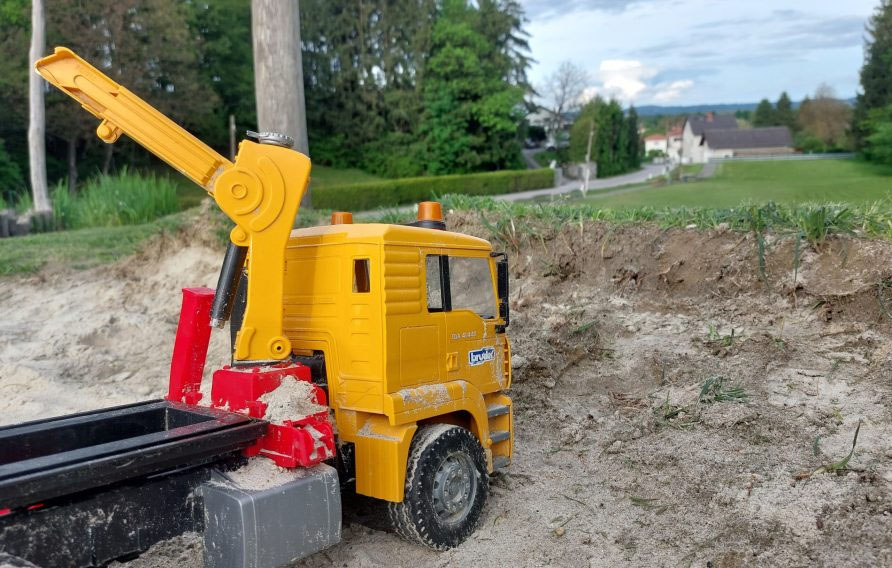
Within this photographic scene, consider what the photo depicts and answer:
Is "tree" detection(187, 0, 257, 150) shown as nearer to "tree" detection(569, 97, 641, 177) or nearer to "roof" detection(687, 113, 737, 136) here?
"tree" detection(569, 97, 641, 177)

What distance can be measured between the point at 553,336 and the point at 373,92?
1534 inches

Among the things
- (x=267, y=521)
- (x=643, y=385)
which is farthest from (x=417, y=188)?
(x=267, y=521)

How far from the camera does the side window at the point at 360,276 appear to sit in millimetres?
4719

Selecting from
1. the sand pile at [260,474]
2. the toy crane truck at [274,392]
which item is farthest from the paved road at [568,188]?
the sand pile at [260,474]

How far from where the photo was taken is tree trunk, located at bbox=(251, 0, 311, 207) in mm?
11672

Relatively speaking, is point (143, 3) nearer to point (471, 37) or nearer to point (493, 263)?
point (471, 37)

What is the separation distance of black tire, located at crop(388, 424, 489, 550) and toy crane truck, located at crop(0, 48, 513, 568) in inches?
0.5

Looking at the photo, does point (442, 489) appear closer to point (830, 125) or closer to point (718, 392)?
point (718, 392)

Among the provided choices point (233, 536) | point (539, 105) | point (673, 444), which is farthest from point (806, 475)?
point (539, 105)

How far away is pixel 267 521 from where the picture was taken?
13.0ft

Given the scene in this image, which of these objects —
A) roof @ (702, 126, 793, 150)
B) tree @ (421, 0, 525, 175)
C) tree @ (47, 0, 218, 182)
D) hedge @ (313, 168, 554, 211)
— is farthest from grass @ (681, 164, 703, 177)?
tree @ (47, 0, 218, 182)

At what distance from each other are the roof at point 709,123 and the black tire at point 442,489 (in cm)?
8808

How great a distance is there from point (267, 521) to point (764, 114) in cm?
9441

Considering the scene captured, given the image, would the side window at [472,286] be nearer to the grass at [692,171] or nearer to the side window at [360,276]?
the side window at [360,276]
